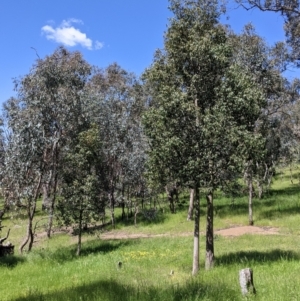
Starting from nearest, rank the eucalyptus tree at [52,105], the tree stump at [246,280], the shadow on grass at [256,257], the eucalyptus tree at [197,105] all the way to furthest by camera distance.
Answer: the tree stump at [246,280] → the eucalyptus tree at [197,105] → the shadow on grass at [256,257] → the eucalyptus tree at [52,105]

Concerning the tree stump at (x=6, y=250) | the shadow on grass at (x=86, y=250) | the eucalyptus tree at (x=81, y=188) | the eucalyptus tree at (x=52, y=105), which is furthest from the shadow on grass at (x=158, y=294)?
the eucalyptus tree at (x=52, y=105)

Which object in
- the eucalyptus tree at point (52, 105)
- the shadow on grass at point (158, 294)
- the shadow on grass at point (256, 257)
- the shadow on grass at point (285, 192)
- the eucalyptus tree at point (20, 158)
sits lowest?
the shadow on grass at point (256, 257)

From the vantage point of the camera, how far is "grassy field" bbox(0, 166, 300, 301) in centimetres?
779

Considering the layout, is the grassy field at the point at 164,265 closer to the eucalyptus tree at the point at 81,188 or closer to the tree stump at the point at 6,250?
the eucalyptus tree at the point at 81,188

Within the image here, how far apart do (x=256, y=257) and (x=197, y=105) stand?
581cm

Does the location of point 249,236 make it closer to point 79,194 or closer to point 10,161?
point 79,194

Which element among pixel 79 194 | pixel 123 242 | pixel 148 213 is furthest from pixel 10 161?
pixel 148 213

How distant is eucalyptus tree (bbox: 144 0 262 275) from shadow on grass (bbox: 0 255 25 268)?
31.5 ft

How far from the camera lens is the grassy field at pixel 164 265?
7.79 meters

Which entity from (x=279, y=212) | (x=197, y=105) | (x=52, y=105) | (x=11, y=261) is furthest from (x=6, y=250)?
(x=279, y=212)

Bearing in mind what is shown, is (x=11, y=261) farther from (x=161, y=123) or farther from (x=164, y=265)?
(x=161, y=123)

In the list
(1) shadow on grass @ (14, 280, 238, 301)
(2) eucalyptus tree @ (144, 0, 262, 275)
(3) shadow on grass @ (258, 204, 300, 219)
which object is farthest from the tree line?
(1) shadow on grass @ (14, 280, 238, 301)

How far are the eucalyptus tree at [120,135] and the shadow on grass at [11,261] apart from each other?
1118 cm

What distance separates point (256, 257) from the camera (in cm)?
1312
